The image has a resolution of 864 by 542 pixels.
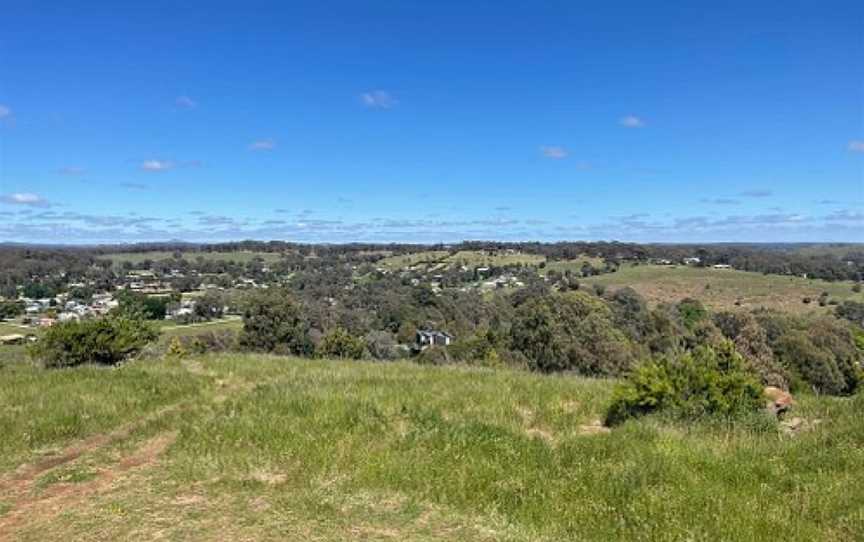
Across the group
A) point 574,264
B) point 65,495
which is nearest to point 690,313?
point 574,264

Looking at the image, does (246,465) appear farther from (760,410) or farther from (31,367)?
(31,367)

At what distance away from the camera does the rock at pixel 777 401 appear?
11.0 meters

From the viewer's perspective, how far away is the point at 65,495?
7902 mm

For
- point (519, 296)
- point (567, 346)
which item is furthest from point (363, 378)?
point (519, 296)

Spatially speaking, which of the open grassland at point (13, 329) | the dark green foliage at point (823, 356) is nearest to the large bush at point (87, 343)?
the dark green foliage at point (823, 356)

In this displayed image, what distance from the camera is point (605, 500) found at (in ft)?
24.3

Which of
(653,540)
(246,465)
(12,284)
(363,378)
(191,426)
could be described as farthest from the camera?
(12,284)

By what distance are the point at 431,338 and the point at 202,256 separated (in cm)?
10778

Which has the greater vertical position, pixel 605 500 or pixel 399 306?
pixel 605 500

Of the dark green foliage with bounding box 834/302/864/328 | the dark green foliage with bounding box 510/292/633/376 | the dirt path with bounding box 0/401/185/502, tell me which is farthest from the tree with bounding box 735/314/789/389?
the dark green foliage with bounding box 834/302/864/328

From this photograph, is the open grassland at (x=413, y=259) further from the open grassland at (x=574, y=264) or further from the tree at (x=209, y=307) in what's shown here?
the tree at (x=209, y=307)

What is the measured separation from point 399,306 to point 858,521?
245 ft

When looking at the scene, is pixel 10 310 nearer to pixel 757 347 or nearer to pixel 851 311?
pixel 757 347

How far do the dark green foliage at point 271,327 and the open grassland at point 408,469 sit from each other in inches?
1332
